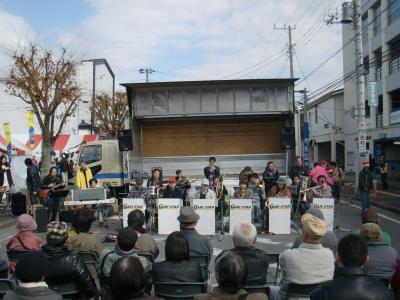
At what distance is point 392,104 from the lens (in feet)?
101

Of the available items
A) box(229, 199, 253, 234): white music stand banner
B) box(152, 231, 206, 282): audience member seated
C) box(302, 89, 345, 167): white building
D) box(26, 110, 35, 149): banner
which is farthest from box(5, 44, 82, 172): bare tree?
box(302, 89, 345, 167): white building

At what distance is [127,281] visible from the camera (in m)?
3.18

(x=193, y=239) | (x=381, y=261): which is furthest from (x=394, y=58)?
(x=381, y=261)

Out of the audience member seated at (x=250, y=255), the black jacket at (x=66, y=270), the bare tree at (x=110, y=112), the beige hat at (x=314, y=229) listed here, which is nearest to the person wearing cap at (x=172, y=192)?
the black jacket at (x=66, y=270)

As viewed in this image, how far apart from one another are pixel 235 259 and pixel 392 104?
2993 centimetres

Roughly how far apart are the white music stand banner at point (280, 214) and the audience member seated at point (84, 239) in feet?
21.2

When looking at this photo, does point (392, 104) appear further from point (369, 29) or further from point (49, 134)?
point (49, 134)

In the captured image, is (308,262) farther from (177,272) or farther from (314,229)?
(177,272)

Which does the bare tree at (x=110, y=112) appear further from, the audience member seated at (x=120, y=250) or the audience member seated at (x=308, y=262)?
the audience member seated at (x=308, y=262)

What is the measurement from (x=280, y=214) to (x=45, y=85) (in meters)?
16.2

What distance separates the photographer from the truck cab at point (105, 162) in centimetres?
1772

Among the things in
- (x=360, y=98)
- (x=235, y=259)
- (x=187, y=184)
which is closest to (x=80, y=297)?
(x=235, y=259)

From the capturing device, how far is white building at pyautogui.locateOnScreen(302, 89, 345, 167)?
46975 mm

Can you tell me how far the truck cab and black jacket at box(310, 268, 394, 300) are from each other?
1471 cm
